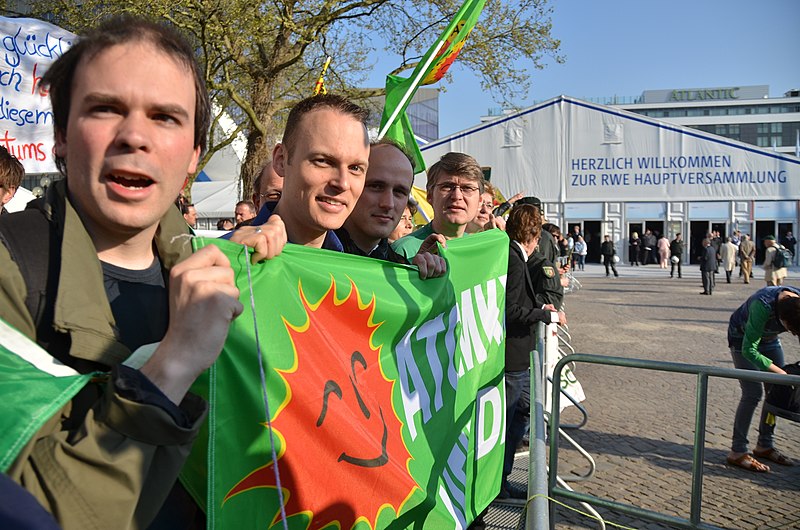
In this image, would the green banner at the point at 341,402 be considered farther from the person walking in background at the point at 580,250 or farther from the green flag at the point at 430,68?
the person walking in background at the point at 580,250

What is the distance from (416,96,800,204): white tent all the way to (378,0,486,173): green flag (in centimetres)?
2784

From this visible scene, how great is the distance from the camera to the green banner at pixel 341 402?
1.65 m

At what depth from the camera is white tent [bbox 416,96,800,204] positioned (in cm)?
3142

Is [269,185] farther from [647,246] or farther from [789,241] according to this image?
[789,241]

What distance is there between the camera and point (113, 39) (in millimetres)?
1277

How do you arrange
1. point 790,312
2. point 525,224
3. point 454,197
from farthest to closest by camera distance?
1. point 525,224
2. point 790,312
3. point 454,197

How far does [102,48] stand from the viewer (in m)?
1.27

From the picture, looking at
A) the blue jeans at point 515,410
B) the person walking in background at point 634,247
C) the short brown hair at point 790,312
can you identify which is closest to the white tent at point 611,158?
the person walking in background at point 634,247

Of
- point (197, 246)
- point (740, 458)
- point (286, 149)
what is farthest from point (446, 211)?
point (740, 458)

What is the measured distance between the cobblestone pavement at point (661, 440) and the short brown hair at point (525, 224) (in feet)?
6.54

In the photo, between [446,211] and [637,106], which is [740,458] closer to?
[446,211]

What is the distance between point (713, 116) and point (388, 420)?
100 metres

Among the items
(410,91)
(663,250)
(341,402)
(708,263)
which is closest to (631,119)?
(663,250)

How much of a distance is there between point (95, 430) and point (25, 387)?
0.12 meters
